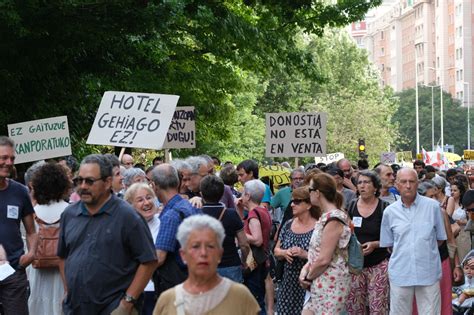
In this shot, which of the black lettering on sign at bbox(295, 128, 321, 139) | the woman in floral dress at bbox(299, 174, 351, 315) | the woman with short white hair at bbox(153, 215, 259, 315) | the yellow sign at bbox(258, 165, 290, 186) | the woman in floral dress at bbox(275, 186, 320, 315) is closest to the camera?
the woman with short white hair at bbox(153, 215, 259, 315)

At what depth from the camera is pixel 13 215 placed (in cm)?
948

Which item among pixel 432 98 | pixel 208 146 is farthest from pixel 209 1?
pixel 432 98

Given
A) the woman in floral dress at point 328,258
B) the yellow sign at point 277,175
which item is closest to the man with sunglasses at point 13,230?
the woman in floral dress at point 328,258

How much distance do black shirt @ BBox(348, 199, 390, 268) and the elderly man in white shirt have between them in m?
0.64

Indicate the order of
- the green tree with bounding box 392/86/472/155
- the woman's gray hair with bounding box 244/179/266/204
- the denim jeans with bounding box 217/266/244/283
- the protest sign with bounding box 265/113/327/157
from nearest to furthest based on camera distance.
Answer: the denim jeans with bounding box 217/266/244/283
the woman's gray hair with bounding box 244/179/266/204
the protest sign with bounding box 265/113/327/157
the green tree with bounding box 392/86/472/155

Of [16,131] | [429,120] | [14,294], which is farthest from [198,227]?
[429,120]

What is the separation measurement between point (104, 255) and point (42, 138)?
26.4 ft

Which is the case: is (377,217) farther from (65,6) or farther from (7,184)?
(65,6)

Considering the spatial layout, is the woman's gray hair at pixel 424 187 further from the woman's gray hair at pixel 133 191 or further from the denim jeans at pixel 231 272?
the woman's gray hair at pixel 133 191

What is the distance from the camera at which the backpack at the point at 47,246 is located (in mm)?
9391

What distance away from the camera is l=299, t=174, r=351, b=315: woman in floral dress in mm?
10117

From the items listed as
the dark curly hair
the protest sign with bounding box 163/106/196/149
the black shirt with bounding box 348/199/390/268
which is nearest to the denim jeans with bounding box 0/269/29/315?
the dark curly hair

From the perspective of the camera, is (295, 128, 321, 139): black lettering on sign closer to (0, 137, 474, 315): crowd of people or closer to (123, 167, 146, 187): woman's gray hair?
(0, 137, 474, 315): crowd of people

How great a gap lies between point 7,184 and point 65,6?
9158mm
